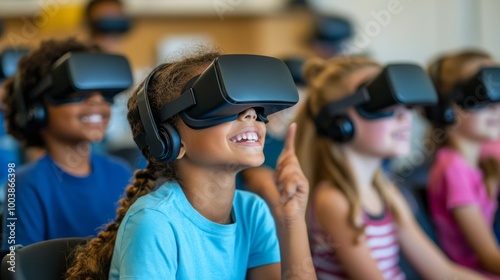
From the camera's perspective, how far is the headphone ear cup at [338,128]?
1802mm

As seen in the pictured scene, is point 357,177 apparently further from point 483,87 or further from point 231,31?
point 231,31

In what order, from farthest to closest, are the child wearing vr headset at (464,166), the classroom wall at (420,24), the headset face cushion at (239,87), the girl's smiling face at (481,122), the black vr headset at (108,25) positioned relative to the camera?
the classroom wall at (420,24), the black vr headset at (108,25), the girl's smiling face at (481,122), the child wearing vr headset at (464,166), the headset face cushion at (239,87)

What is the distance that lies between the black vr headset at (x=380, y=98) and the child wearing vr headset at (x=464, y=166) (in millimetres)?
407

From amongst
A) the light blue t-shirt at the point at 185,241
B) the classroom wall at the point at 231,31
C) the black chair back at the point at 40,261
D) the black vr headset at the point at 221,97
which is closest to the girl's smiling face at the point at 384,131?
the light blue t-shirt at the point at 185,241

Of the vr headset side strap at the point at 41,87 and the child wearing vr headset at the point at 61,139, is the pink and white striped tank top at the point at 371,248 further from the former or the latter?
the vr headset side strap at the point at 41,87

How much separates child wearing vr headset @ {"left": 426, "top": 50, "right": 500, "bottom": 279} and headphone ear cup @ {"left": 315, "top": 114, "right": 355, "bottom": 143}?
17.7 inches

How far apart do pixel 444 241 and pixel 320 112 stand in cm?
69

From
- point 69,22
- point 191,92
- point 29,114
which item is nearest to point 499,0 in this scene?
point 69,22

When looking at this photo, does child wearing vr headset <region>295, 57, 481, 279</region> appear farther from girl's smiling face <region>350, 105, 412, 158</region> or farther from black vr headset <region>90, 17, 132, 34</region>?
black vr headset <region>90, 17, 132, 34</region>

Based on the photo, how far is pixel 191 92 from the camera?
113 centimetres

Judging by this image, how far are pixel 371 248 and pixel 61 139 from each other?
86 centimetres

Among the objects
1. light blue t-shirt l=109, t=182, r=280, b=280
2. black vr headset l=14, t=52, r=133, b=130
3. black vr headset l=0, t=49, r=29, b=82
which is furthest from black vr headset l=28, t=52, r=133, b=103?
black vr headset l=0, t=49, r=29, b=82

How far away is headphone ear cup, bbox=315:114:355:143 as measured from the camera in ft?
5.91

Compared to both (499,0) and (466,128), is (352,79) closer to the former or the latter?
(466,128)
